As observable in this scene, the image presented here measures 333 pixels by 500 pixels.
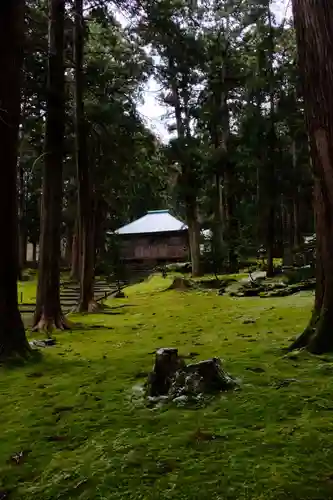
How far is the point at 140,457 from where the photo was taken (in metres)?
2.29

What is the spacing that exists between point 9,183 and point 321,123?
2.93 meters

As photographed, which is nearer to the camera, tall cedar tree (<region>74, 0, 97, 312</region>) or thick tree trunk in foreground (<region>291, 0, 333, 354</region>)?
thick tree trunk in foreground (<region>291, 0, 333, 354</region>)

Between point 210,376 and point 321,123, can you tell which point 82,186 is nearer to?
point 321,123

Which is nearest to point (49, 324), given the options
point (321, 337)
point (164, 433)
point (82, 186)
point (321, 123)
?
point (82, 186)

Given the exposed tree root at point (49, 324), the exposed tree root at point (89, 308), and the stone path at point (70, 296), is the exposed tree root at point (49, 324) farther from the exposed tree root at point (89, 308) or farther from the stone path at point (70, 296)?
the stone path at point (70, 296)

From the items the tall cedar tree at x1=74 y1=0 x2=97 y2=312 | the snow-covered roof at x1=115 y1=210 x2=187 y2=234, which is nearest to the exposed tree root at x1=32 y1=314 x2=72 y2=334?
the tall cedar tree at x1=74 y1=0 x2=97 y2=312

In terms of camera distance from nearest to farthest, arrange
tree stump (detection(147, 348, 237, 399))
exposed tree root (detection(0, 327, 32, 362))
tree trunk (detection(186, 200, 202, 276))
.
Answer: tree stump (detection(147, 348, 237, 399)), exposed tree root (detection(0, 327, 32, 362)), tree trunk (detection(186, 200, 202, 276))

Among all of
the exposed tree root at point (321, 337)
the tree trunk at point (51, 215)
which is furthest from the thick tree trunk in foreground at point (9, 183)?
the tree trunk at point (51, 215)

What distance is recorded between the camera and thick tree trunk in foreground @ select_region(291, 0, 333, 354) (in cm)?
407

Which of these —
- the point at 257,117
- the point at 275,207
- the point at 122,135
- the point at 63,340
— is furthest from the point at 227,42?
the point at 63,340

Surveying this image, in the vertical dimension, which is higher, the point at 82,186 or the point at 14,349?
the point at 82,186

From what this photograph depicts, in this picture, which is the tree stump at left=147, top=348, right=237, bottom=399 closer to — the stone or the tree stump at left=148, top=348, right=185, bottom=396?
the tree stump at left=148, top=348, right=185, bottom=396

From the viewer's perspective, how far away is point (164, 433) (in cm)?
259

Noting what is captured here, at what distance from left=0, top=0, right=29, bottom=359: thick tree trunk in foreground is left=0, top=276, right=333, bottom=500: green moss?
48 cm
